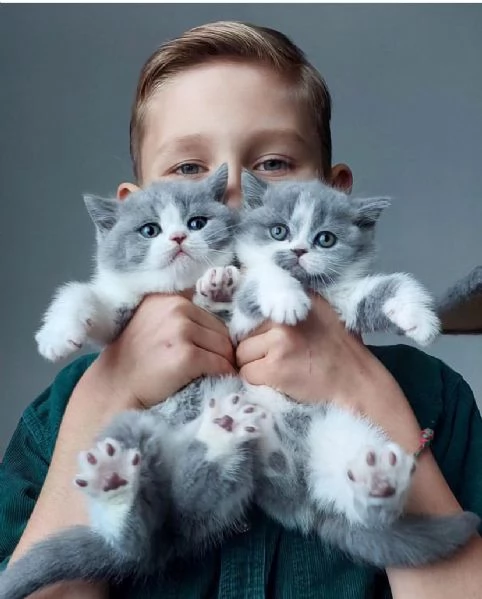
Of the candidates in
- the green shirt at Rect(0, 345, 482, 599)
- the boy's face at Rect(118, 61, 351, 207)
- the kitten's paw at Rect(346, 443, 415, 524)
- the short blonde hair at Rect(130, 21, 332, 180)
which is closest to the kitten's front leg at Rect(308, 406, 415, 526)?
the kitten's paw at Rect(346, 443, 415, 524)

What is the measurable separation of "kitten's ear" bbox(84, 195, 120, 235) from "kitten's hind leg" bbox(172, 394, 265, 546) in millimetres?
453

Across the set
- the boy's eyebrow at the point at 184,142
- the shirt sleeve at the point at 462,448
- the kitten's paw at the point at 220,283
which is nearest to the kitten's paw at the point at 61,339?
the kitten's paw at the point at 220,283

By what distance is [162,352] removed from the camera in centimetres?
110

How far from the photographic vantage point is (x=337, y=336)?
1160mm

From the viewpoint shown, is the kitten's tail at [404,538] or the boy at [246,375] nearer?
the kitten's tail at [404,538]

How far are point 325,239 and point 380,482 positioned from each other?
0.45 metres

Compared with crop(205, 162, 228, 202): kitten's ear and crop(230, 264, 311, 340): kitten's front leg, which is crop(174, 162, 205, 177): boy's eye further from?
crop(230, 264, 311, 340): kitten's front leg

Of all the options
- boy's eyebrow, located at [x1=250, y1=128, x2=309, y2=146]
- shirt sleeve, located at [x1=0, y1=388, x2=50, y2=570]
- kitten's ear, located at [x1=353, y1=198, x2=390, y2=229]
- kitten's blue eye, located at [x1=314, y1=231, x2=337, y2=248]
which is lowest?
shirt sleeve, located at [x1=0, y1=388, x2=50, y2=570]

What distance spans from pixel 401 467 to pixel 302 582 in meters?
0.28

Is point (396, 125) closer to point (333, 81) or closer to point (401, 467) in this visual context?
point (333, 81)

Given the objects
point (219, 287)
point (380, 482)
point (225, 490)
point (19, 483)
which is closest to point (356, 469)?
point (380, 482)

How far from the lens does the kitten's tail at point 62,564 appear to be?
0.90 m

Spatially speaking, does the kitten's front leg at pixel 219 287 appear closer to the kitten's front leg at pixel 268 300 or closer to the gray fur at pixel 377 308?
the kitten's front leg at pixel 268 300

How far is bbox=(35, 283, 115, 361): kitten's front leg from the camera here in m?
1.04
